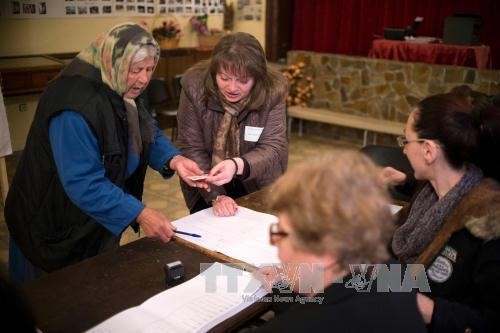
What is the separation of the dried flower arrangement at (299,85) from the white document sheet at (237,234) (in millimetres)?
4845

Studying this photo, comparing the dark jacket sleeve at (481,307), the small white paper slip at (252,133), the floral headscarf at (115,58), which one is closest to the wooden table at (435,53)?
the small white paper slip at (252,133)

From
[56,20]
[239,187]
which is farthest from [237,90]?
[56,20]

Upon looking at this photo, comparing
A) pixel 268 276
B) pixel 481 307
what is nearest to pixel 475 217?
pixel 481 307

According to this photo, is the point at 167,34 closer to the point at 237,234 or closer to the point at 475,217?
the point at 237,234

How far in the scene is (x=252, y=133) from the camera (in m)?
2.30

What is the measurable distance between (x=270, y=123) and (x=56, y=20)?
4252mm

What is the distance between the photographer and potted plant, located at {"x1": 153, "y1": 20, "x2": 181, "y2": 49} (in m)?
6.32

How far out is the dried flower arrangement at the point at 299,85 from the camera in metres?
6.68

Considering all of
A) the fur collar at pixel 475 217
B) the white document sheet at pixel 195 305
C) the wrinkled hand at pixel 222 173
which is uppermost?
the fur collar at pixel 475 217

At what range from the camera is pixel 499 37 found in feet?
20.1

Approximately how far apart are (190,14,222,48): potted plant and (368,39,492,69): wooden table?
7.33 ft

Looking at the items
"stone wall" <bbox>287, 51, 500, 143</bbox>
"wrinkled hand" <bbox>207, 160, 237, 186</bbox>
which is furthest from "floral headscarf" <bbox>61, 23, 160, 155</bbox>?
"stone wall" <bbox>287, 51, 500, 143</bbox>

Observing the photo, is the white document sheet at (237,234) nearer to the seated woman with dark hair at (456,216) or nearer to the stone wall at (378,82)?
the seated woman with dark hair at (456,216)

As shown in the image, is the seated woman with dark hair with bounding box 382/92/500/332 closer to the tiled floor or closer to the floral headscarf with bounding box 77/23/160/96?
the floral headscarf with bounding box 77/23/160/96
